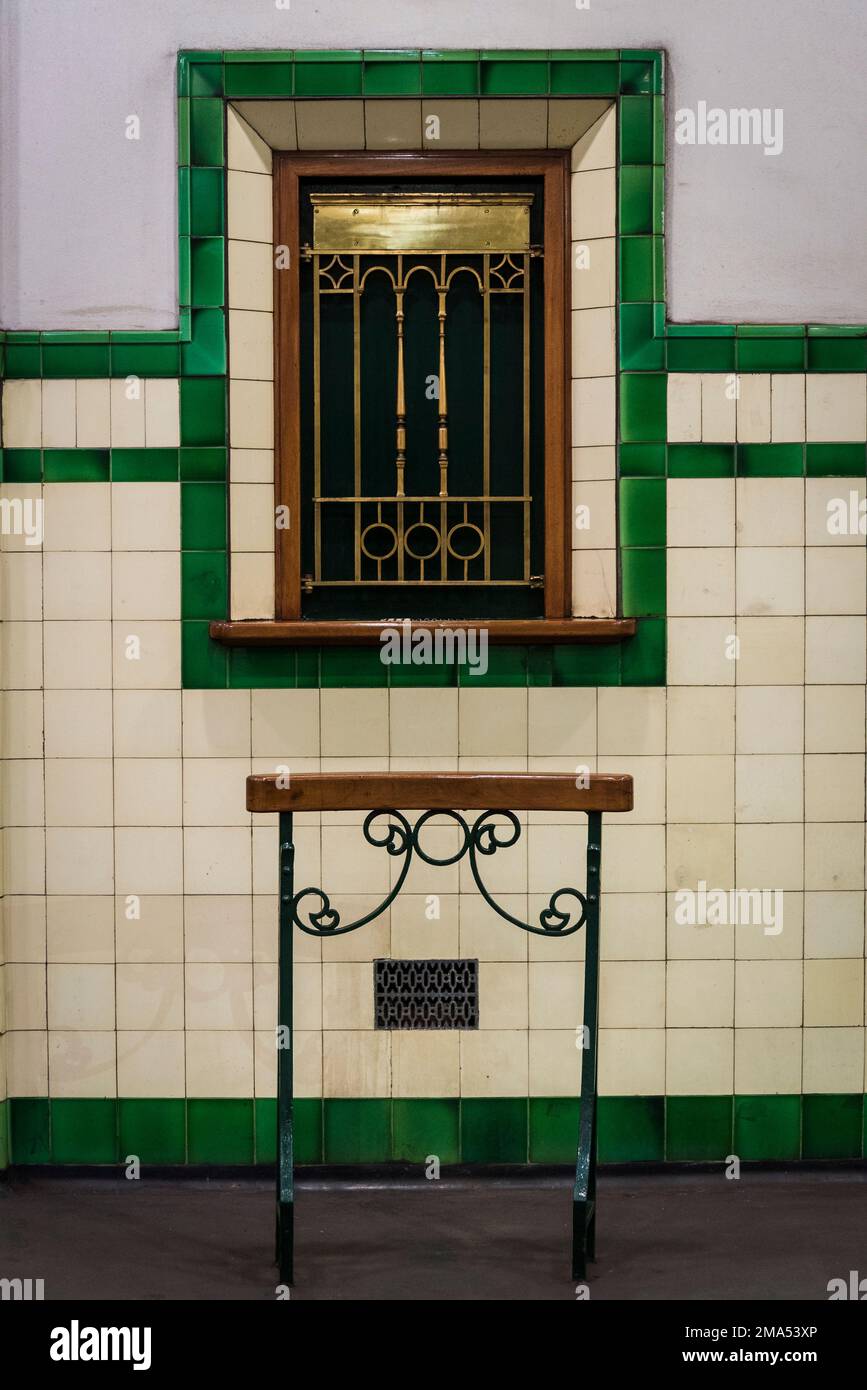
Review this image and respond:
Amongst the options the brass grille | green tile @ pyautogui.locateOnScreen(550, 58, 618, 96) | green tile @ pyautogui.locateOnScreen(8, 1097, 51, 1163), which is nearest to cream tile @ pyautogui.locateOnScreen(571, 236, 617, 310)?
the brass grille

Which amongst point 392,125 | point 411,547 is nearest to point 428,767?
point 411,547

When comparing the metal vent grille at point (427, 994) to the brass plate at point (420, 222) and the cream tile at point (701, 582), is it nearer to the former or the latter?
the cream tile at point (701, 582)

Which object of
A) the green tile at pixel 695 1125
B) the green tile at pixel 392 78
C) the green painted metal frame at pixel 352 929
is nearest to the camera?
the green painted metal frame at pixel 352 929

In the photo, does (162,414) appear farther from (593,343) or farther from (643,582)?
(643,582)

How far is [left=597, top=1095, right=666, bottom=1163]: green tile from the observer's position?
3.61 meters

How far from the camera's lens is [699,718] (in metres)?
3.61

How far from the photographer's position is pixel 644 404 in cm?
359

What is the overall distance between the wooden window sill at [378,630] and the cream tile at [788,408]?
2.27 ft

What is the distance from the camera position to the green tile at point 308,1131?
3600mm

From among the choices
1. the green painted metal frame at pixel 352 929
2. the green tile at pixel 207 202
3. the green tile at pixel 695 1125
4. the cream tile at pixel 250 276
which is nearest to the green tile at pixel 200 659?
the cream tile at pixel 250 276

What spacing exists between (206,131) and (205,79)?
0.14m

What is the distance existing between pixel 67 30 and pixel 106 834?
2261 mm

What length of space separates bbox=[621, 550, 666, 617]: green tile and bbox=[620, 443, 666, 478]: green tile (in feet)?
0.73

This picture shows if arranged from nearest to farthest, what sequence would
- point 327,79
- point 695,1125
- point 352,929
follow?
point 352,929
point 327,79
point 695,1125
